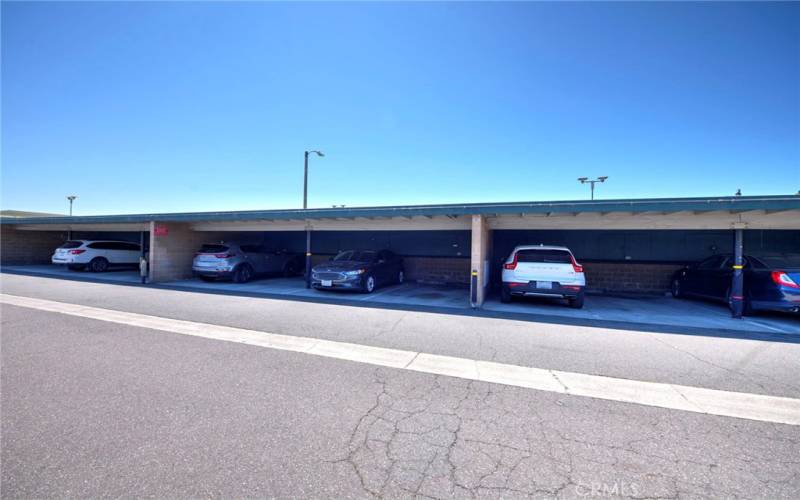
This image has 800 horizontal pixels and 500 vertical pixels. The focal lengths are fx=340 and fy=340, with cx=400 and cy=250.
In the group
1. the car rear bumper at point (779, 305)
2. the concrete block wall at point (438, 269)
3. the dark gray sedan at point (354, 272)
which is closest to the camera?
the car rear bumper at point (779, 305)

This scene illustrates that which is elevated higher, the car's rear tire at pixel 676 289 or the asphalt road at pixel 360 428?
the car's rear tire at pixel 676 289

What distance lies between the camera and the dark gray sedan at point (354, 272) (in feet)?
34.7

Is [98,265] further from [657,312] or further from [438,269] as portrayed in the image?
[657,312]

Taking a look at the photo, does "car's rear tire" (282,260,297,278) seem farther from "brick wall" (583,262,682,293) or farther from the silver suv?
"brick wall" (583,262,682,293)

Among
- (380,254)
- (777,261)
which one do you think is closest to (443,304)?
(380,254)

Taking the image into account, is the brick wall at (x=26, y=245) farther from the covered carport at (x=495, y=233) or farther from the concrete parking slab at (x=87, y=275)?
the concrete parking slab at (x=87, y=275)

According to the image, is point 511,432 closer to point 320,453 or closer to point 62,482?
point 320,453

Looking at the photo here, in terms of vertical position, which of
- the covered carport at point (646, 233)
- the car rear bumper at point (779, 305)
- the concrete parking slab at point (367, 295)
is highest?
the covered carport at point (646, 233)

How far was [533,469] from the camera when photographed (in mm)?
2428

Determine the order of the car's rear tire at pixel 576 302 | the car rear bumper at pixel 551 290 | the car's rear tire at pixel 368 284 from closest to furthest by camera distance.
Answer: the car rear bumper at pixel 551 290, the car's rear tire at pixel 576 302, the car's rear tire at pixel 368 284

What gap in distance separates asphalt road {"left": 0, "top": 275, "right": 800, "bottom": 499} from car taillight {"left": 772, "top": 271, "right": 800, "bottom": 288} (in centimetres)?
310

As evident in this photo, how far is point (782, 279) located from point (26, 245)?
31.7m

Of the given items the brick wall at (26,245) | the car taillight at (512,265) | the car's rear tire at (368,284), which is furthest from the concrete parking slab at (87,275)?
the car taillight at (512,265)

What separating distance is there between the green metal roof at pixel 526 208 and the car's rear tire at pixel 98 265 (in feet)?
18.7
